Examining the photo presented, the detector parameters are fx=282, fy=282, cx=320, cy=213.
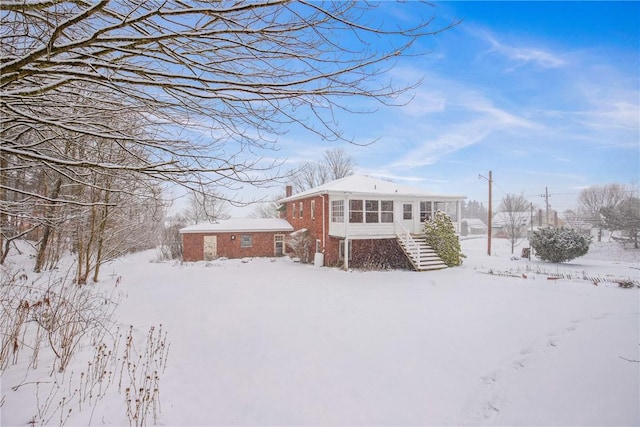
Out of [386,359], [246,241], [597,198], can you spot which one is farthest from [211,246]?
[597,198]

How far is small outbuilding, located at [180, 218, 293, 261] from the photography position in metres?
17.7

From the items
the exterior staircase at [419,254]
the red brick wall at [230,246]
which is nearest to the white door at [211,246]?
the red brick wall at [230,246]

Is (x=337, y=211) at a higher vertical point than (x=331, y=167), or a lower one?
lower

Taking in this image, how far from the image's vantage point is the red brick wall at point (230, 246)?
57.9 ft

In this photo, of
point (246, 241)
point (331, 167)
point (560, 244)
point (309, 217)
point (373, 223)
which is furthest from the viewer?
point (331, 167)

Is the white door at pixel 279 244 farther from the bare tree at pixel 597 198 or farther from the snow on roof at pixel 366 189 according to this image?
the bare tree at pixel 597 198

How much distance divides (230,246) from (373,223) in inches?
377

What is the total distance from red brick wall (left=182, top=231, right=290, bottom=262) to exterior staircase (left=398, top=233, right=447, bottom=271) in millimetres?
8699

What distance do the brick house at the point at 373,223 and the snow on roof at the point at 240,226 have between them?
14.1 ft

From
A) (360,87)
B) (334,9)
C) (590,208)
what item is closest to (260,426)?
(360,87)

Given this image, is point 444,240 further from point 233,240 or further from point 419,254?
point 233,240

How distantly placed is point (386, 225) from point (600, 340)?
31.5 ft

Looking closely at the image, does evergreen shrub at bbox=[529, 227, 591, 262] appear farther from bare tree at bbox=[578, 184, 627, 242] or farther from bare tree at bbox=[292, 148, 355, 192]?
bare tree at bbox=[578, 184, 627, 242]

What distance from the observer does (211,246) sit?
17.9 metres
